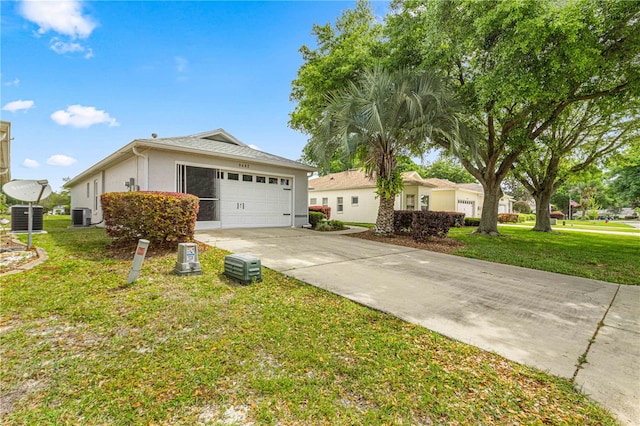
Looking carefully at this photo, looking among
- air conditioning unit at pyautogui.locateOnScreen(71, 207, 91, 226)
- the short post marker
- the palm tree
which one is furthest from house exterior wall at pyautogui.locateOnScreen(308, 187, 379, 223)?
the short post marker

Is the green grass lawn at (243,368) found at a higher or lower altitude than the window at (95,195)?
lower

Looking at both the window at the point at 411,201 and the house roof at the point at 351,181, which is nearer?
the house roof at the point at 351,181

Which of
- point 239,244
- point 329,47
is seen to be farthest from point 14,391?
point 329,47

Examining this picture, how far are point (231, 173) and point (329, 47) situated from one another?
7649 millimetres

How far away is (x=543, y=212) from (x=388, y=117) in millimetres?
13972

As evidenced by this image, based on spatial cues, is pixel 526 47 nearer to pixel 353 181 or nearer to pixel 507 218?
pixel 353 181

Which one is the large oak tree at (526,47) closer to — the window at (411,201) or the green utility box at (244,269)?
the green utility box at (244,269)

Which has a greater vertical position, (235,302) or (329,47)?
(329,47)

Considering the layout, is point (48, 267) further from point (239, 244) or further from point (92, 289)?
point (239, 244)

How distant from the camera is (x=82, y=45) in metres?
8.32

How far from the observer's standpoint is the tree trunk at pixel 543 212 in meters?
16.6

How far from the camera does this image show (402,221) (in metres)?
11.1

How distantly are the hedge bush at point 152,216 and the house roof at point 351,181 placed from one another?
14.2 meters

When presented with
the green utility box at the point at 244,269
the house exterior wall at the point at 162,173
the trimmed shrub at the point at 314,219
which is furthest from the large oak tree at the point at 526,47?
the green utility box at the point at 244,269
